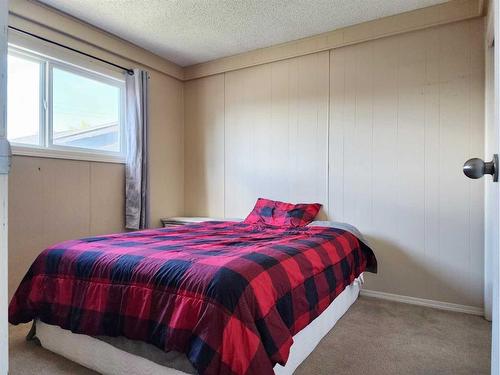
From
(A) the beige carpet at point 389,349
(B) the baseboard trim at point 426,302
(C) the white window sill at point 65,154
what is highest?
(C) the white window sill at point 65,154

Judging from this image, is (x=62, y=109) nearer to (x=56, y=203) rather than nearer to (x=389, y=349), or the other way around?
(x=56, y=203)

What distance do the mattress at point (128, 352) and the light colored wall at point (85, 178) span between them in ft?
3.28

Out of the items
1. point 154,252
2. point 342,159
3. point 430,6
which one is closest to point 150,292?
point 154,252

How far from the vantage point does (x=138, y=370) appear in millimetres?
1515

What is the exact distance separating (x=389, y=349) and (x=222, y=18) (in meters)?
2.85

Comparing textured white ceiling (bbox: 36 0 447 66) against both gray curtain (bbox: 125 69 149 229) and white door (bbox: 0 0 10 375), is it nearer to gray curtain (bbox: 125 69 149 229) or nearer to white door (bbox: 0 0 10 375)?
gray curtain (bbox: 125 69 149 229)

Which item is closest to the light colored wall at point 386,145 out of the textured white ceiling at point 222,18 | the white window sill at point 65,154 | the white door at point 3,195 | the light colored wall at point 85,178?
the textured white ceiling at point 222,18

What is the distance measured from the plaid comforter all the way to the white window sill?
1.05 metres

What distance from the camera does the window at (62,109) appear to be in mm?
2555

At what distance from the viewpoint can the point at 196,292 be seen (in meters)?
1.35

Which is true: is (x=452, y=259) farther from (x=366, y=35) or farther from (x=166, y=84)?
(x=166, y=84)

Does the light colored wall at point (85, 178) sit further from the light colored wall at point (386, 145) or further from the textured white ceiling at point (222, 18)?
the light colored wall at point (386, 145)

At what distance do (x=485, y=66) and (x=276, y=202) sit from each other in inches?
80.5

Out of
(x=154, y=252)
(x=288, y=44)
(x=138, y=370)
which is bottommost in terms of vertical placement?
(x=138, y=370)
